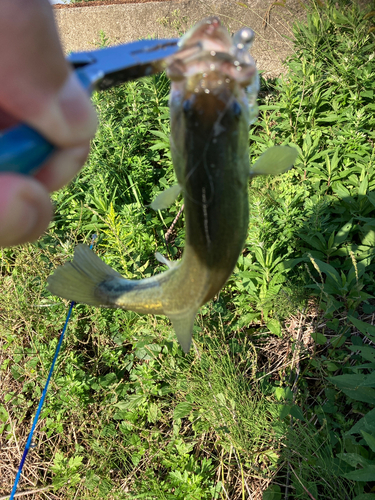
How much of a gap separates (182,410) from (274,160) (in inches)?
74.1

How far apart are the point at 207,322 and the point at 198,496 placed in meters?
1.05

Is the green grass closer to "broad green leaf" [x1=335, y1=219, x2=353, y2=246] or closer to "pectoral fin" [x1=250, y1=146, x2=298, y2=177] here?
"broad green leaf" [x1=335, y1=219, x2=353, y2=246]

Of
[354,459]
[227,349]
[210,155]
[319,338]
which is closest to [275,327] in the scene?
[319,338]

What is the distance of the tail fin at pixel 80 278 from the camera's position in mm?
1490

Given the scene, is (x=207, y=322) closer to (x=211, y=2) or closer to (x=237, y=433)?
(x=237, y=433)

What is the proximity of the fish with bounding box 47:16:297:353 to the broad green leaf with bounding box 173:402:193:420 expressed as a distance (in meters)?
1.35

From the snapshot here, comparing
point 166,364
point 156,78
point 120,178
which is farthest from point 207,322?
point 156,78

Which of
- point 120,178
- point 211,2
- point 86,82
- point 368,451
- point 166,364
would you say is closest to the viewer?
point 86,82

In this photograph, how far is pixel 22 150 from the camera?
0.83 metres

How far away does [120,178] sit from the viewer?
3.59 m

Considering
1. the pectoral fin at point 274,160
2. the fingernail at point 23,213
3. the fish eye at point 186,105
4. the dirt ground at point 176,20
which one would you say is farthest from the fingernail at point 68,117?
the dirt ground at point 176,20

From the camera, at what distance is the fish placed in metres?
0.85

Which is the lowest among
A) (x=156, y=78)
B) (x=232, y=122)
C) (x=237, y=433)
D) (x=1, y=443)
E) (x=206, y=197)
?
(x=1, y=443)

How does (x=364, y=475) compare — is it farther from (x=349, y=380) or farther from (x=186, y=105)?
(x=186, y=105)
